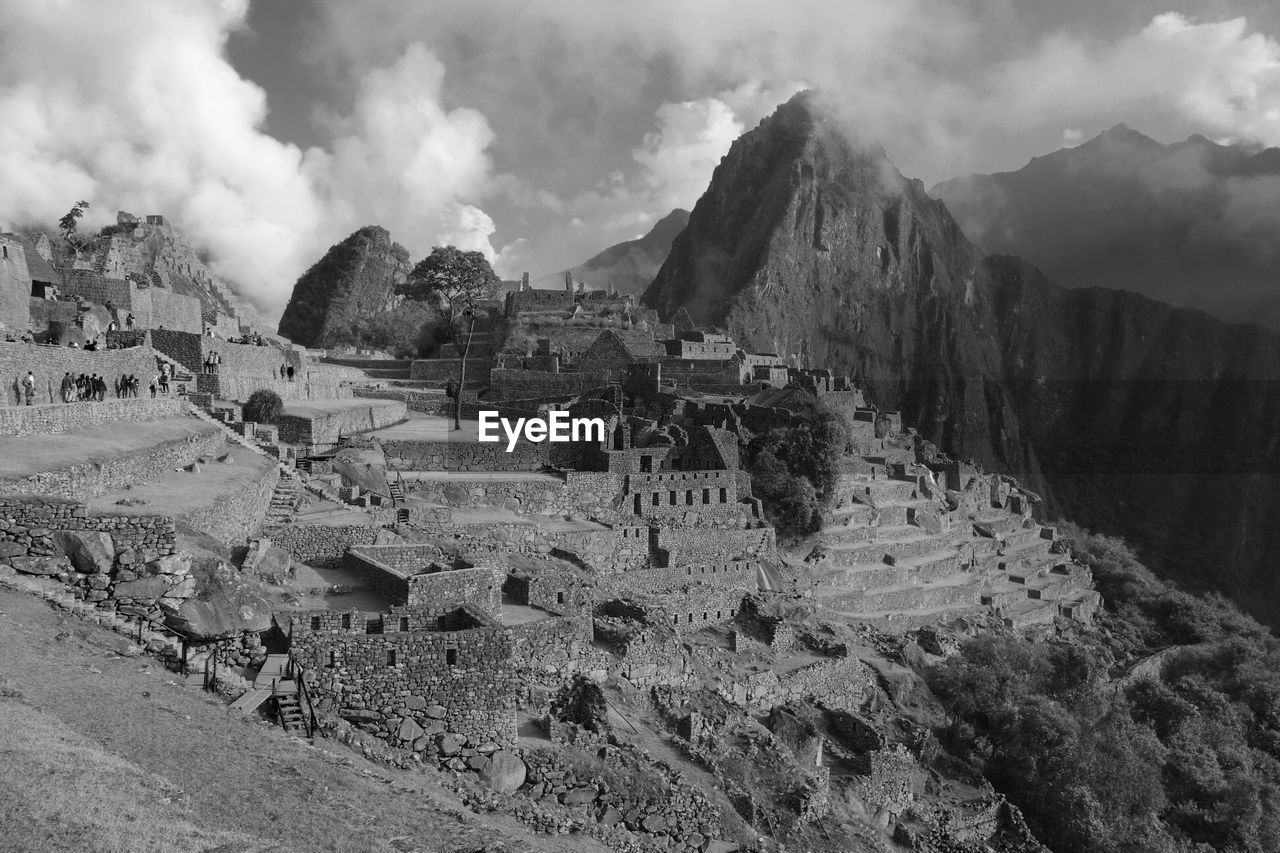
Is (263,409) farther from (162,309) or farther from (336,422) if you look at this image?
(162,309)

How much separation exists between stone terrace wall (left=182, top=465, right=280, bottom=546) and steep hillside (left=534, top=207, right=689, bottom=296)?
114m

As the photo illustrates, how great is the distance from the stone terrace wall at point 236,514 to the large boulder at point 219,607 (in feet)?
7.30

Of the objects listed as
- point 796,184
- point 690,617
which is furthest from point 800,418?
point 796,184

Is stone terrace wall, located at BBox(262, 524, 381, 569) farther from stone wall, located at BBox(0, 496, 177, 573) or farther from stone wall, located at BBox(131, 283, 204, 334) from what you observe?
stone wall, located at BBox(131, 283, 204, 334)

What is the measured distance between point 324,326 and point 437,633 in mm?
46686

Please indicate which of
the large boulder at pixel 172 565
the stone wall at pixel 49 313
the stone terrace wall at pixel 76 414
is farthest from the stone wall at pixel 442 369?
the large boulder at pixel 172 565

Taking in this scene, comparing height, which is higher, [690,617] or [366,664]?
[366,664]

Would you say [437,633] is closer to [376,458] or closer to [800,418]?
[376,458]

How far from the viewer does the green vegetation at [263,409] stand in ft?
79.2

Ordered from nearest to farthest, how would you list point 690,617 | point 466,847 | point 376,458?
1. point 466,847
2. point 690,617
3. point 376,458

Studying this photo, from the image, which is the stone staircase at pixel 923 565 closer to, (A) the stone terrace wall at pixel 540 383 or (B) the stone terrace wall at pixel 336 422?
(A) the stone terrace wall at pixel 540 383

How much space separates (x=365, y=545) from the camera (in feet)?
52.9

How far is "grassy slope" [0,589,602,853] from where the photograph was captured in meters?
5.93

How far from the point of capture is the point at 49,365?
18.4m
